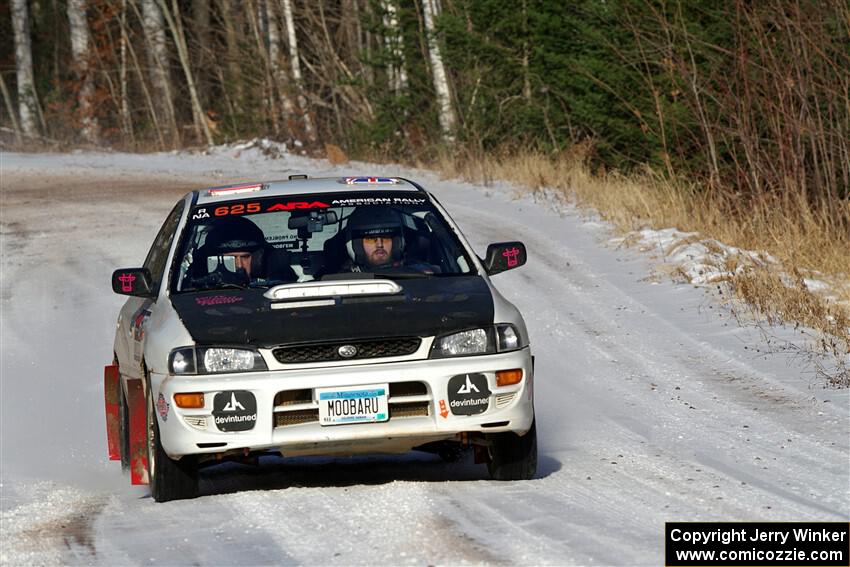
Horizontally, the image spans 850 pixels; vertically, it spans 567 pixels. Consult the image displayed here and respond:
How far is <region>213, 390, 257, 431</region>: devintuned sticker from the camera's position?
6430 millimetres

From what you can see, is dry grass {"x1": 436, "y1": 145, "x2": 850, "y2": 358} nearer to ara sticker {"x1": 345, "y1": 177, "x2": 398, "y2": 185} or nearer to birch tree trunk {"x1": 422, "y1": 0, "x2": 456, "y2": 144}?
ara sticker {"x1": 345, "y1": 177, "x2": 398, "y2": 185}

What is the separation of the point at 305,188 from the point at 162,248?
877mm

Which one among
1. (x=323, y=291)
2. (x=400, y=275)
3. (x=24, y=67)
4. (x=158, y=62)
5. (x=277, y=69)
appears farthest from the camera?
(x=24, y=67)

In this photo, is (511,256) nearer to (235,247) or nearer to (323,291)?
(323,291)

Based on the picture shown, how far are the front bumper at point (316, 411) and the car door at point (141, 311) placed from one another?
32.0 inches

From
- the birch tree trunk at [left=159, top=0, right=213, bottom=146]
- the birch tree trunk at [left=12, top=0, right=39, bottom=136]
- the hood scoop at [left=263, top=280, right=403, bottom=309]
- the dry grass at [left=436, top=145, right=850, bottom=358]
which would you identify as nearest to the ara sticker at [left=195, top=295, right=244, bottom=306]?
the hood scoop at [left=263, top=280, right=403, bottom=309]

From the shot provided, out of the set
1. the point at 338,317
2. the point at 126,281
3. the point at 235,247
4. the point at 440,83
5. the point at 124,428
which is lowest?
the point at 124,428

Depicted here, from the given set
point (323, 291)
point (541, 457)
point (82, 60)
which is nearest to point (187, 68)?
point (82, 60)

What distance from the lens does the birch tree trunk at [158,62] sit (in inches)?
1465

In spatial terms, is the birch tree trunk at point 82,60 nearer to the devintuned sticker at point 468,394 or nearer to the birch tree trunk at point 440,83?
the birch tree trunk at point 440,83

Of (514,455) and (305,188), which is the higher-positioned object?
(305,188)

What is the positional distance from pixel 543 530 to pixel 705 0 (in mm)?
15311

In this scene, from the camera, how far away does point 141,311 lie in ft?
25.5

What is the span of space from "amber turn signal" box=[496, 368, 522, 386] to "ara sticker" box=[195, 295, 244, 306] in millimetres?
1321
